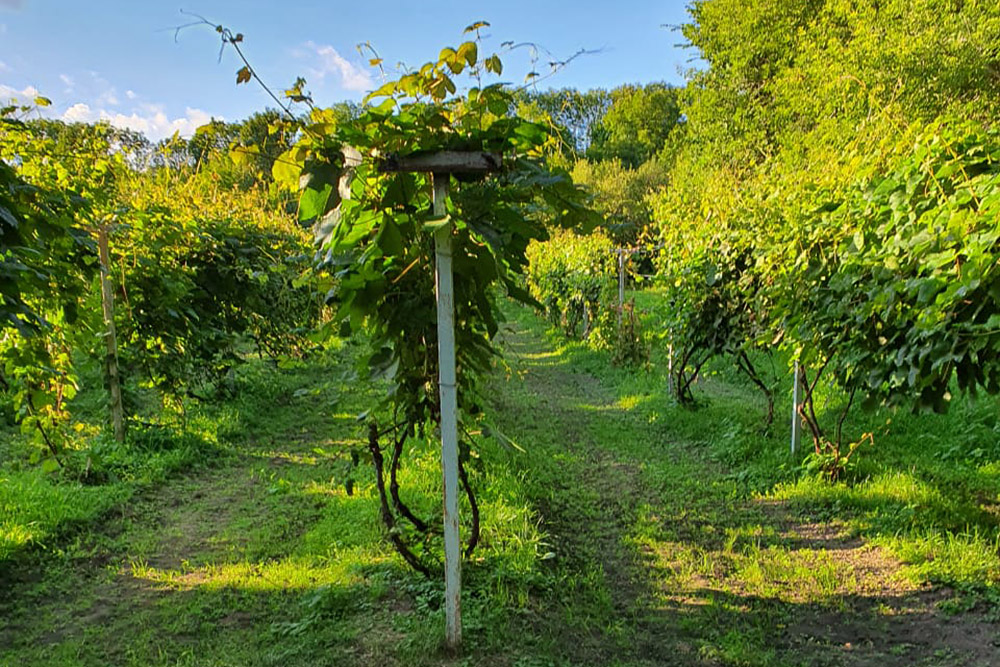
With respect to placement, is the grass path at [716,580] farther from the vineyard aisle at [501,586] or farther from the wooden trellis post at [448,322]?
the wooden trellis post at [448,322]

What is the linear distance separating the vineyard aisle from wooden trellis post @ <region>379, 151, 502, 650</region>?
28cm

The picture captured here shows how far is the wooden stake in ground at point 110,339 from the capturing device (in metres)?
4.88

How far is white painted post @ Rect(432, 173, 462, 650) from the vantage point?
230 cm

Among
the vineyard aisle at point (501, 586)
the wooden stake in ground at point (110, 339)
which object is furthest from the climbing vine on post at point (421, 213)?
the wooden stake in ground at point (110, 339)

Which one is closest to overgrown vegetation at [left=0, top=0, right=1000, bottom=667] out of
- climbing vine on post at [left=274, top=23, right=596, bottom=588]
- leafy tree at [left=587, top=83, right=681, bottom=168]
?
climbing vine on post at [left=274, top=23, right=596, bottom=588]

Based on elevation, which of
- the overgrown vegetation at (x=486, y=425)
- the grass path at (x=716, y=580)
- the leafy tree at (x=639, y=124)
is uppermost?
the leafy tree at (x=639, y=124)

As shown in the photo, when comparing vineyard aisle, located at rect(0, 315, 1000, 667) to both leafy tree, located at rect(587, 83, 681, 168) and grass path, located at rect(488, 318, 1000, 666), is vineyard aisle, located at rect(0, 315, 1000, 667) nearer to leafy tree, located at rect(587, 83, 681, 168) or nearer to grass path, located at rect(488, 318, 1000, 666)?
grass path, located at rect(488, 318, 1000, 666)

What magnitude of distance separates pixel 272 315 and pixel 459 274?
6533 mm

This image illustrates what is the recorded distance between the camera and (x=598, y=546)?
3996mm

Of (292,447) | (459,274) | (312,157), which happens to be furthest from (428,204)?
(292,447)

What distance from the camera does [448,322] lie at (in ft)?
7.80

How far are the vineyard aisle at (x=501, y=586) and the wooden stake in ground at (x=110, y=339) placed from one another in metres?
0.89

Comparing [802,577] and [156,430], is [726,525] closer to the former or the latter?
[802,577]

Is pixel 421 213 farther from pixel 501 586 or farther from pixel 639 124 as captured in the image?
pixel 639 124
